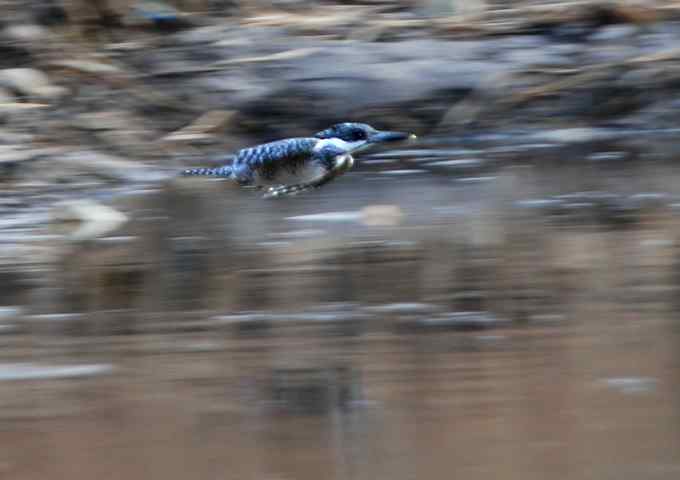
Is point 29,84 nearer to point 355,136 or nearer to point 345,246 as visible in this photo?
point 355,136

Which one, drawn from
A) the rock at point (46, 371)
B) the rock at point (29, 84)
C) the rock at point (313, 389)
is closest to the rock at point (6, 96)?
the rock at point (29, 84)

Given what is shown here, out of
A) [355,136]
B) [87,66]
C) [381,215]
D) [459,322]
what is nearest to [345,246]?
[381,215]

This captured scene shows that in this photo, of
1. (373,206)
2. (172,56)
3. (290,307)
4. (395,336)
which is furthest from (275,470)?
(172,56)

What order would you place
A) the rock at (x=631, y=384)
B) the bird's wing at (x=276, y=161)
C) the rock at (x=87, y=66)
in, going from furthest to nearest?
the rock at (x=87, y=66) → the bird's wing at (x=276, y=161) → the rock at (x=631, y=384)

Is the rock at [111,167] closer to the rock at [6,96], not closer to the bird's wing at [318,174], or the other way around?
the rock at [6,96]

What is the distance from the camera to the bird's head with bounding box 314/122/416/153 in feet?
18.5

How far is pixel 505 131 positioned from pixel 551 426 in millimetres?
3611

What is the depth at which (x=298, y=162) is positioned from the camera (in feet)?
18.1

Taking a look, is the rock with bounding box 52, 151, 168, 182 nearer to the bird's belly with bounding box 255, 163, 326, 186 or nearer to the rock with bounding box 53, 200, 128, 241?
the rock with bounding box 53, 200, 128, 241

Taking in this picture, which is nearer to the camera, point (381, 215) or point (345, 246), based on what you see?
point (345, 246)

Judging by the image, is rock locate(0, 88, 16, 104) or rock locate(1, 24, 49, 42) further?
rock locate(1, 24, 49, 42)

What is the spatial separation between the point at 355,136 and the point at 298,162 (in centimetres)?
28

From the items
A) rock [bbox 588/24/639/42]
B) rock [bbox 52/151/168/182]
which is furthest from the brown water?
rock [bbox 588/24/639/42]

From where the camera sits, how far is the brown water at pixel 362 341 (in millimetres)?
3270
